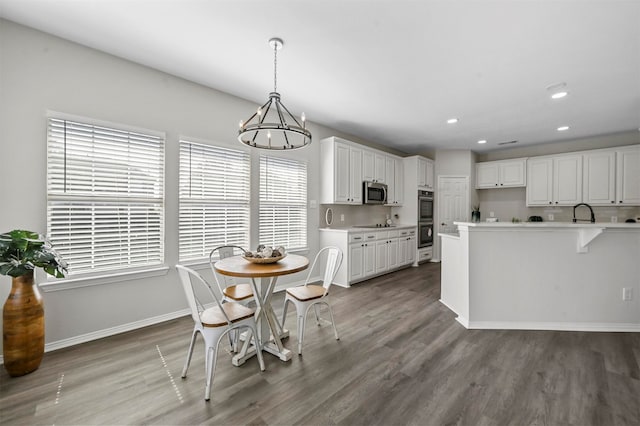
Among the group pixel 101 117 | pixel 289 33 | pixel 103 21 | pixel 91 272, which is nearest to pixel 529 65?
pixel 289 33

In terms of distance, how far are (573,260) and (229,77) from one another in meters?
4.32

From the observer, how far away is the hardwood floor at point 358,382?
5.75ft

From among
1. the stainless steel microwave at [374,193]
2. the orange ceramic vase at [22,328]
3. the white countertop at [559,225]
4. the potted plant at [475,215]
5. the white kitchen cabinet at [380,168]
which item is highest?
the white kitchen cabinet at [380,168]

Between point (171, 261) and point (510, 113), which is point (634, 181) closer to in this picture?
point (510, 113)

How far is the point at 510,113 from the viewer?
4398mm

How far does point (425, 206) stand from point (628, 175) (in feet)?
11.6

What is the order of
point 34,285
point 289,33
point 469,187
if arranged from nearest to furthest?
point 34,285 → point 289,33 → point 469,187

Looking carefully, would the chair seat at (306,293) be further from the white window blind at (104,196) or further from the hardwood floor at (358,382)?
the white window blind at (104,196)

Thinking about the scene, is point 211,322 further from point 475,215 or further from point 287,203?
point 475,215

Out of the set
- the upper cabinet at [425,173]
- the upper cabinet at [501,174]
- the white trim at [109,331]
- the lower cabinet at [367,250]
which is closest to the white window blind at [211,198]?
the white trim at [109,331]

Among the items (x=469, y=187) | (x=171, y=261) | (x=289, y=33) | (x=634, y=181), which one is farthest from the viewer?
(x=469, y=187)

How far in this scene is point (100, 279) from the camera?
2756mm

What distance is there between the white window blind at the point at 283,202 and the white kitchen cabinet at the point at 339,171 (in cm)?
40

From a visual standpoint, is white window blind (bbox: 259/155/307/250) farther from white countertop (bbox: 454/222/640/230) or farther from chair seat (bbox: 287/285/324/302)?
white countertop (bbox: 454/222/640/230)
